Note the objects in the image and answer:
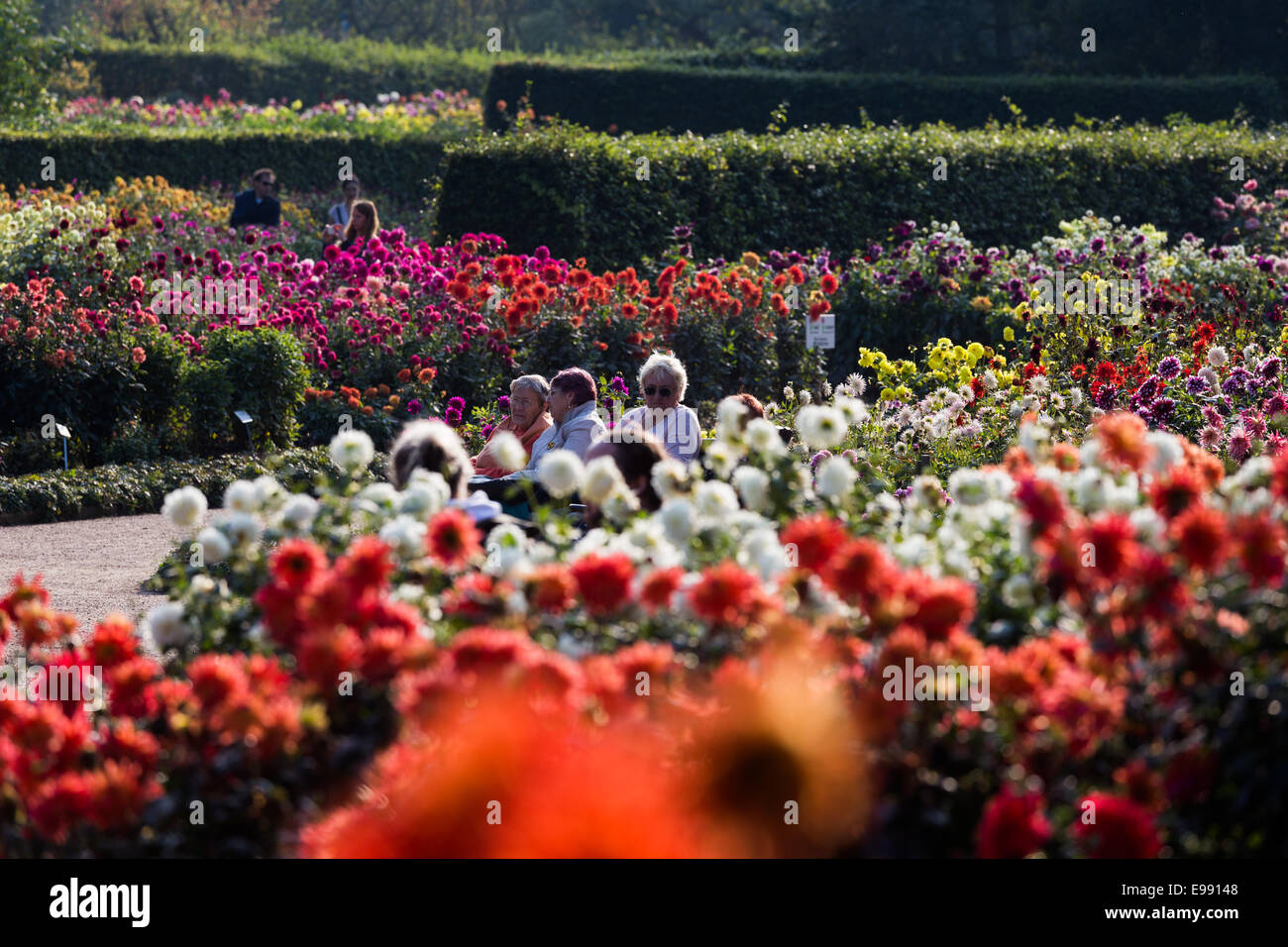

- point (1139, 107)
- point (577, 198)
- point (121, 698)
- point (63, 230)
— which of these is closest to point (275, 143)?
point (577, 198)

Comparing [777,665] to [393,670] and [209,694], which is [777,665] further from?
[209,694]

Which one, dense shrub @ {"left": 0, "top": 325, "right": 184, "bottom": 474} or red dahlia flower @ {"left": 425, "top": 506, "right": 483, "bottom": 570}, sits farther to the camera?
dense shrub @ {"left": 0, "top": 325, "right": 184, "bottom": 474}

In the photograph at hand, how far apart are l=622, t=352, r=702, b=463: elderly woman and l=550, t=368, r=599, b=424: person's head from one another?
183mm

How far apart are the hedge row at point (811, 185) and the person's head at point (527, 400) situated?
22.0 feet

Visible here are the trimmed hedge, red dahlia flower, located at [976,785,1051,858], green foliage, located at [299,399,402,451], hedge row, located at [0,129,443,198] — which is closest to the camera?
red dahlia flower, located at [976,785,1051,858]

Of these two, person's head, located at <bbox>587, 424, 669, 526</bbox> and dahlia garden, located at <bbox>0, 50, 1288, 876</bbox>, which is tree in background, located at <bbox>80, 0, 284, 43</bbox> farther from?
dahlia garden, located at <bbox>0, 50, 1288, 876</bbox>

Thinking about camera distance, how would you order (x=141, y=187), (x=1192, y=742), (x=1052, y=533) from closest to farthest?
(x=1192, y=742) < (x=1052, y=533) < (x=141, y=187)

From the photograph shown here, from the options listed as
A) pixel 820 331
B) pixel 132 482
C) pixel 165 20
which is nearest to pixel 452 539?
pixel 132 482

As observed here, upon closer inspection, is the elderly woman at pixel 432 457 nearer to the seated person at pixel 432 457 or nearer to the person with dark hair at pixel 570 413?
the seated person at pixel 432 457

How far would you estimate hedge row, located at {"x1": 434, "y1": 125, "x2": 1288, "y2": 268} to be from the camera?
13070 mm

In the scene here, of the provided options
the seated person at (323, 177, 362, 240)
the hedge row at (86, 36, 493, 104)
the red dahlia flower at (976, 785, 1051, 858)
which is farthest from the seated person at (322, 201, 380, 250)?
the hedge row at (86, 36, 493, 104)

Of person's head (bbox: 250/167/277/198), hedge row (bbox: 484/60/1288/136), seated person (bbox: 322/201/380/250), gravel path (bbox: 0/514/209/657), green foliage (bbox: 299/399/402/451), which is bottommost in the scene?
gravel path (bbox: 0/514/209/657)

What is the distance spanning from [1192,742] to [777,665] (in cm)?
60

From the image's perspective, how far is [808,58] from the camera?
2738 centimetres
